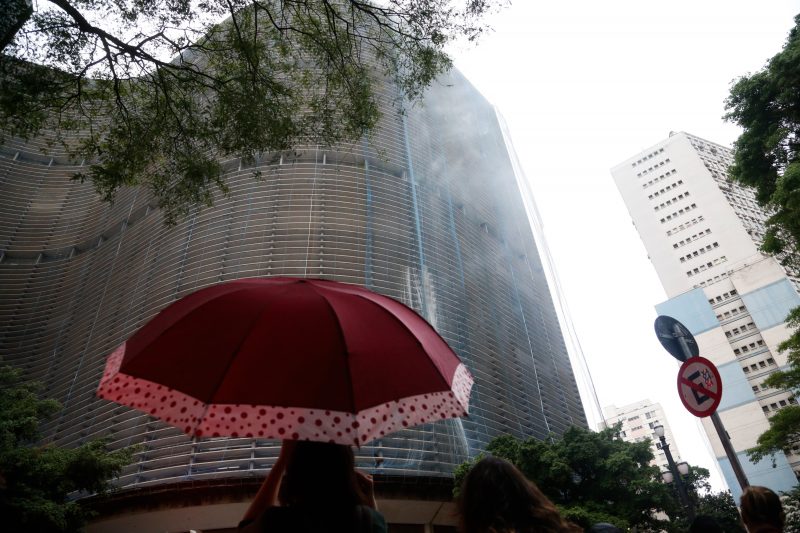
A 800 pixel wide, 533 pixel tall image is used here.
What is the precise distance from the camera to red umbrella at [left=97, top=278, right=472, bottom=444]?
1.31 metres

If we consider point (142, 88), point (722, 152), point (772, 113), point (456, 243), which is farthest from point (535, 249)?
point (722, 152)

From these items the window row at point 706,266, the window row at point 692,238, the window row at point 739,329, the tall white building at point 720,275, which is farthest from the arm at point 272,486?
the window row at point 692,238

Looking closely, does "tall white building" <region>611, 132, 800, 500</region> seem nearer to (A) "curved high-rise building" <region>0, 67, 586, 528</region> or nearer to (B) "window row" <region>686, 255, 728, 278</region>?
(B) "window row" <region>686, 255, 728, 278</region>

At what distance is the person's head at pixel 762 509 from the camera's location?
7.77 feet

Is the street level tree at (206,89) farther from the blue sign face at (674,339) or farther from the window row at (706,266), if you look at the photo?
the window row at (706,266)

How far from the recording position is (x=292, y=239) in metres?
12.6

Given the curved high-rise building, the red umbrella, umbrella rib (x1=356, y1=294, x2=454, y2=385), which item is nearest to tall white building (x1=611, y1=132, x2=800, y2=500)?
the curved high-rise building

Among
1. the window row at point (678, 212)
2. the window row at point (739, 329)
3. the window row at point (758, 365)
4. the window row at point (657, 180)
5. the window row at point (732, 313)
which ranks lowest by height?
the window row at point (758, 365)

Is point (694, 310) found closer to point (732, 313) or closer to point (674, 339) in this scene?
point (732, 313)

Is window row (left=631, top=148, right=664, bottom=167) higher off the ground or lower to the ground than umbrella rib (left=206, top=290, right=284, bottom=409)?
higher

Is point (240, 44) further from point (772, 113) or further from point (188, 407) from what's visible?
point (772, 113)

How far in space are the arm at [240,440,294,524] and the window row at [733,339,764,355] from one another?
59073 millimetres

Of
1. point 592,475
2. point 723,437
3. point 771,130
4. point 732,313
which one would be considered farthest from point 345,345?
point 732,313

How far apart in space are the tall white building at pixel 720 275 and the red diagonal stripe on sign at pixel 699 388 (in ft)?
149
